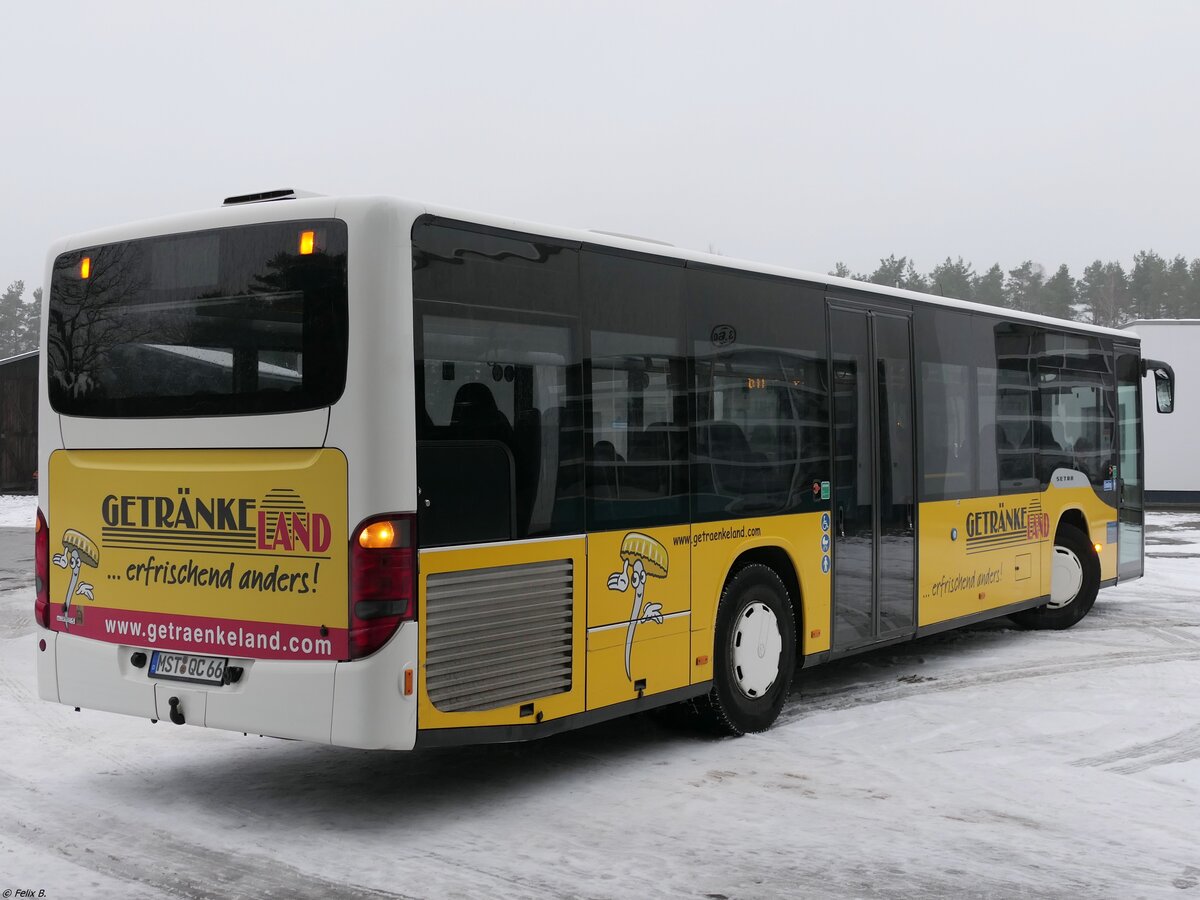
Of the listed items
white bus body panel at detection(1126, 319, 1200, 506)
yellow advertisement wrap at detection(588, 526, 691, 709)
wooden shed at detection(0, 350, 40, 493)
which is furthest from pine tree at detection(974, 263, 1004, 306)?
yellow advertisement wrap at detection(588, 526, 691, 709)

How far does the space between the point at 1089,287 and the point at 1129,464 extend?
245ft

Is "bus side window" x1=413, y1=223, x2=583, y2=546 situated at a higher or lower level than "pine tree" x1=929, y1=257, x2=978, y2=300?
lower

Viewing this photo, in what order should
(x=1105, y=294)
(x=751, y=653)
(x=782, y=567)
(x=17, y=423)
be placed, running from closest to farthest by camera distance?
(x=751, y=653) → (x=782, y=567) → (x=17, y=423) → (x=1105, y=294)

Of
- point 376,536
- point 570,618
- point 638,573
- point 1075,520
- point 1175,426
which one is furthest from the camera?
point 1175,426

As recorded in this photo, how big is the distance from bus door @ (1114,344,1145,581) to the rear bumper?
9.54 metres

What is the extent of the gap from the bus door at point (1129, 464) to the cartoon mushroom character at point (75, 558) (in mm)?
10104

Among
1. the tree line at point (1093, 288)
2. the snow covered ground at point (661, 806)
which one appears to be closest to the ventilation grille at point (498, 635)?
the snow covered ground at point (661, 806)

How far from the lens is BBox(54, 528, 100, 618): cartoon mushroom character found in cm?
657

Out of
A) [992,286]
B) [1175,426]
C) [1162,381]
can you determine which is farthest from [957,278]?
[1162,381]

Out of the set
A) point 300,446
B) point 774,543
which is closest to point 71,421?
point 300,446

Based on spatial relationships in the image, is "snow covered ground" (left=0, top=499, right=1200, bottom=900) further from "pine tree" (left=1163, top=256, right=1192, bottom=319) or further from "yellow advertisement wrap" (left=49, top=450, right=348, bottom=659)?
"pine tree" (left=1163, top=256, right=1192, bottom=319)

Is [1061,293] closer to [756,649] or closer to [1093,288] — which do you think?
[1093,288]

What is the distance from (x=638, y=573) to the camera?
7.05 m

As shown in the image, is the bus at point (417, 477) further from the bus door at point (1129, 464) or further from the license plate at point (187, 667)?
the bus door at point (1129, 464)
